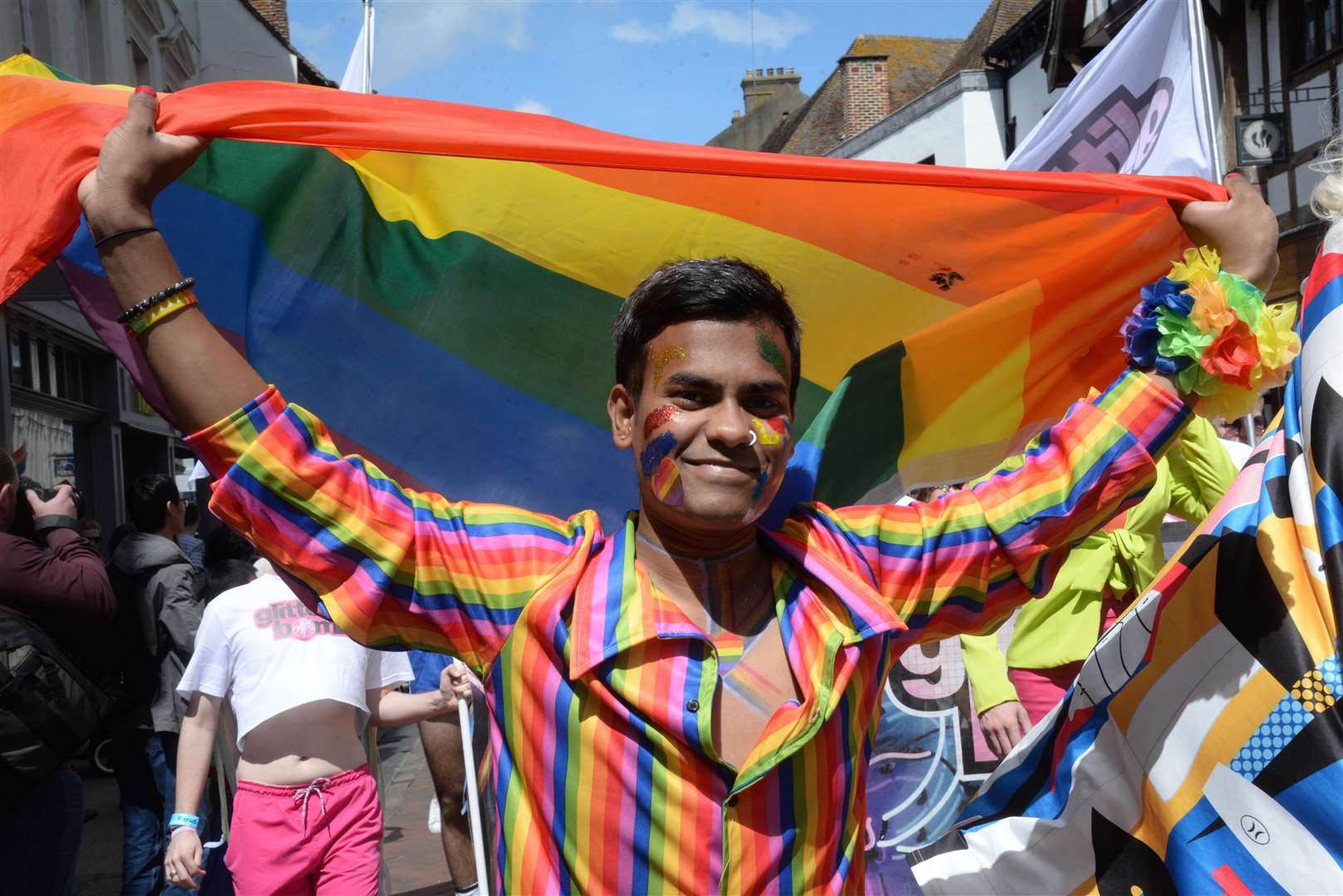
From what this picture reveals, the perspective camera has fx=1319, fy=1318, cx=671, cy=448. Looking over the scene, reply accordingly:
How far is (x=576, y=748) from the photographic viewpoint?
1.90m

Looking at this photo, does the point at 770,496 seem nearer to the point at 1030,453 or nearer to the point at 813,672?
the point at 813,672

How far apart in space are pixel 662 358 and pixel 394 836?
19.3ft

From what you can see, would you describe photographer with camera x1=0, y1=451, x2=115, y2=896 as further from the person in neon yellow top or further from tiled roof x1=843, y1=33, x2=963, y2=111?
tiled roof x1=843, y1=33, x2=963, y2=111

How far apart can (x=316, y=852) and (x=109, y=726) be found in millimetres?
2289

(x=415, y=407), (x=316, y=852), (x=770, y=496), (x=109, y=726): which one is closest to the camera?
(x=770, y=496)

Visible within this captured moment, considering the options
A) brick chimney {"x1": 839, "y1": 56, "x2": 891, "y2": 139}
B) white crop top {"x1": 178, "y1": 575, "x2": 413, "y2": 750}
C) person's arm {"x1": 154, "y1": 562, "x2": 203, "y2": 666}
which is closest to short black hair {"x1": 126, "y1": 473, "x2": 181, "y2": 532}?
person's arm {"x1": 154, "y1": 562, "x2": 203, "y2": 666}

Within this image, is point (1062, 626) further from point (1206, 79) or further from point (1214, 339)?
point (1214, 339)

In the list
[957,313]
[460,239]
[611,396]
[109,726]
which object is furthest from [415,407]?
[109,726]

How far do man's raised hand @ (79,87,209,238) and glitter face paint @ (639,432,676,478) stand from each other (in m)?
0.82

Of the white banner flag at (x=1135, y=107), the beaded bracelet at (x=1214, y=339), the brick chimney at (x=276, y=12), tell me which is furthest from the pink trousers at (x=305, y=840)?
the brick chimney at (x=276, y=12)

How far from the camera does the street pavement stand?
6.55m

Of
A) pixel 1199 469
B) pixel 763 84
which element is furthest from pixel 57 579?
pixel 763 84

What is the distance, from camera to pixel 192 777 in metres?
4.32

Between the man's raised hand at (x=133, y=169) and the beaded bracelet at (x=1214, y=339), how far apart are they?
1.64 meters
